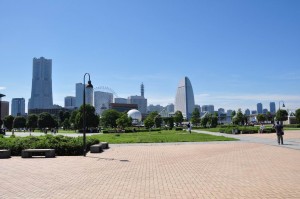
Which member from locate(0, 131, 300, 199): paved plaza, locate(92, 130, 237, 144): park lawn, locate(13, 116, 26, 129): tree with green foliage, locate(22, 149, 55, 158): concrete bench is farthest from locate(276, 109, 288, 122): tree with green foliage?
locate(13, 116, 26, 129): tree with green foliage

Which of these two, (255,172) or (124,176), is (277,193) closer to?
(255,172)

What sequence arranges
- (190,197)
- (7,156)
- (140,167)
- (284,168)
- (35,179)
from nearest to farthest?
(190,197), (35,179), (284,168), (140,167), (7,156)

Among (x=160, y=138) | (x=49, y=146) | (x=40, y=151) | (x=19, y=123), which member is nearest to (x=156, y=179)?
(x=40, y=151)

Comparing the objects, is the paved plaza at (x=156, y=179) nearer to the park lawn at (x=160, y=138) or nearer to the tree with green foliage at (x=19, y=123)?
the park lawn at (x=160, y=138)

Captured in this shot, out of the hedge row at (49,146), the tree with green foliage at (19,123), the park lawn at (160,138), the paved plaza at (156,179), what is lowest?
the paved plaza at (156,179)

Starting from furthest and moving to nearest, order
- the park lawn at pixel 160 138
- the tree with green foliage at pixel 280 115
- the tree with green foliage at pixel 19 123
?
the tree with green foliage at pixel 19 123
the tree with green foliage at pixel 280 115
the park lawn at pixel 160 138

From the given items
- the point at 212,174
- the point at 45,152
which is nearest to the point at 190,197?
the point at 212,174

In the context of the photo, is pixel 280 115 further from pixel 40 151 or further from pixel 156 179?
pixel 156 179

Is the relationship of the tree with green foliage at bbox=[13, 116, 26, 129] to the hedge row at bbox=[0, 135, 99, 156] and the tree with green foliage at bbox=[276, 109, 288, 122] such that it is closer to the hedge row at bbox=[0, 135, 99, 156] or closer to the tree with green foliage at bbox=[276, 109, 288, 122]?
the tree with green foliage at bbox=[276, 109, 288, 122]

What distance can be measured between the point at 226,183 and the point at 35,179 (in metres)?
7.15

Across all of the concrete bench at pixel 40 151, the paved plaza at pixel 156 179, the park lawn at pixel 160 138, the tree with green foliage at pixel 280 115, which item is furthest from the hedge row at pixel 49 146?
the tree with green foliage at pixel 280 115

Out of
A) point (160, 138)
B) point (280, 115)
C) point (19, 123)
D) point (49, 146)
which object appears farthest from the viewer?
point (19, 123)

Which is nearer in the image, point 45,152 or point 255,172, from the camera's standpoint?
point 255,172

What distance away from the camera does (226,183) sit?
10.8 metres
